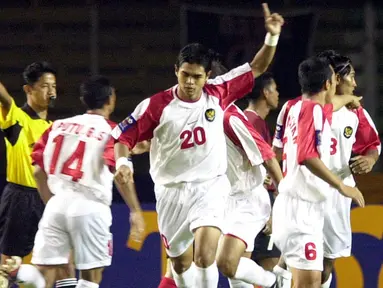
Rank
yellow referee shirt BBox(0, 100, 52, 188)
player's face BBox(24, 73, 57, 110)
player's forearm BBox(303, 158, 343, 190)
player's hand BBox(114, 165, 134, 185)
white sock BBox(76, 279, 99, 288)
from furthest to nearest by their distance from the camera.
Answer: player's face BBox(24, 73, 57, 110) < yellow referee shirt BBox(0, 100, 52, 188) < white sock BBox(76, 279, 99, 288) < player's forearm BBox(303, 158, 343, 190) < player's hand BBox(114, 165, 134, 185)

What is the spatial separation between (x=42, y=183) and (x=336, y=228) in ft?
5.92

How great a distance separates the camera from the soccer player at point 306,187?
6.05 m

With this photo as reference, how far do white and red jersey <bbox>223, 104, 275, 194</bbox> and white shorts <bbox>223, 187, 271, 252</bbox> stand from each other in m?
0.05

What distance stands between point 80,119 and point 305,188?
1367 millimetres

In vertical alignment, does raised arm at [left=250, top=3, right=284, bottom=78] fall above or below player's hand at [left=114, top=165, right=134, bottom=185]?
above

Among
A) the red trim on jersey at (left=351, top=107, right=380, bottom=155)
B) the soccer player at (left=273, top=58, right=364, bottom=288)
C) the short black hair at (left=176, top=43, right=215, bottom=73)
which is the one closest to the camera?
the soccer player at (left=273, top=58, right=364, bottom=288)

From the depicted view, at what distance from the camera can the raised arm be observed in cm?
607

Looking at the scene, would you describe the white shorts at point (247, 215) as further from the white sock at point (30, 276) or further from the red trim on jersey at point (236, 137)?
the white sock at point (30, 276)

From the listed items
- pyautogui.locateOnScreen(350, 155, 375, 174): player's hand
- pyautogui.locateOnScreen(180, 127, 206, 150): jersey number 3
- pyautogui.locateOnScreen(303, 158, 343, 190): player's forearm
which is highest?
pyautogui.locateOnScreen(180, 127, 206, 150): jersey number 3

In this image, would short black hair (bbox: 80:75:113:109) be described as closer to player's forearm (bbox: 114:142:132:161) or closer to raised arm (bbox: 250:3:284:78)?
player's forearm (bbox: 114:142:132:161)

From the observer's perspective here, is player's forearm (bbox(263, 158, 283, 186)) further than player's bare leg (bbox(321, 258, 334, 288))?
No

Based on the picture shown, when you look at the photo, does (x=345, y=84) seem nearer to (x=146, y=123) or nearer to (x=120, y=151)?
(x=146, y=123)

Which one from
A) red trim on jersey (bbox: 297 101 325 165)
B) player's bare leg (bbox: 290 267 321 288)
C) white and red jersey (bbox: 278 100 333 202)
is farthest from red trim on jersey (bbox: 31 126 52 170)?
player's bare leg (bbox: 290 267 321 288)

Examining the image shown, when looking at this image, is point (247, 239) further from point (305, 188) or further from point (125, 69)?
point (125, 69)
